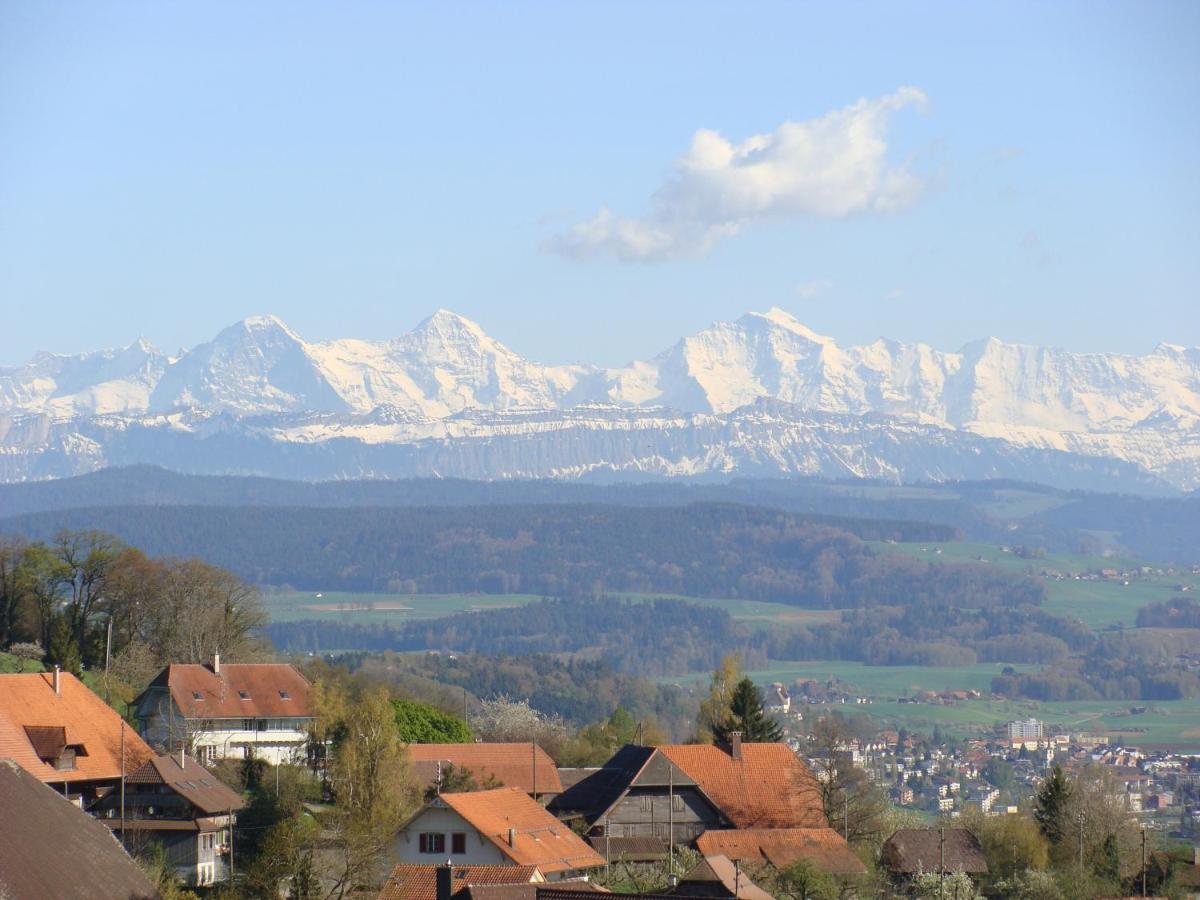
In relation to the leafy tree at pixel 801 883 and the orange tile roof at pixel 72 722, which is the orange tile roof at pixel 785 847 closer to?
the leafy tree at pixel 801 883

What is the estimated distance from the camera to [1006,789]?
13975 cm

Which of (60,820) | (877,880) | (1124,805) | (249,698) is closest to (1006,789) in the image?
(1124,805)

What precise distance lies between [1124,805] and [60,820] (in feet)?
169

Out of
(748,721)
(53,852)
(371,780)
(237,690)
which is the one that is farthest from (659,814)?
(53,852)

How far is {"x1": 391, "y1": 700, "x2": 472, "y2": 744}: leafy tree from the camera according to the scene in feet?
253

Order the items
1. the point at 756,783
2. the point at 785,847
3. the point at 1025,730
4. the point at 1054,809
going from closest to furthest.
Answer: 1. the point at 785,847
2. the point at 756,783
3. the point at 1054,809
4. the point at 1025,730

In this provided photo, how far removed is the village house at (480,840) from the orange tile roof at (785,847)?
3906 mm

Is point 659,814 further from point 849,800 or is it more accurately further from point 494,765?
point 494,765

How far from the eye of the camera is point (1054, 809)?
216ft

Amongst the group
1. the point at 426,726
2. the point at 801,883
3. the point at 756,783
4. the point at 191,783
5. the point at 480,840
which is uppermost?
the point at 426,726

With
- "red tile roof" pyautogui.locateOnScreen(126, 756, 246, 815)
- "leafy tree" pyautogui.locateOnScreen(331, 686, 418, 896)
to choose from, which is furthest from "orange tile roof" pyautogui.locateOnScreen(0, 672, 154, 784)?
"leafy tree" pyautogui.locateOnScreen(331, 686, 418, 896)

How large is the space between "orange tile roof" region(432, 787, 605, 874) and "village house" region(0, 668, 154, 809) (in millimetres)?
8648

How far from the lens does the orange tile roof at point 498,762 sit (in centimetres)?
6969

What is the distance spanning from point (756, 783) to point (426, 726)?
55.3 feet
